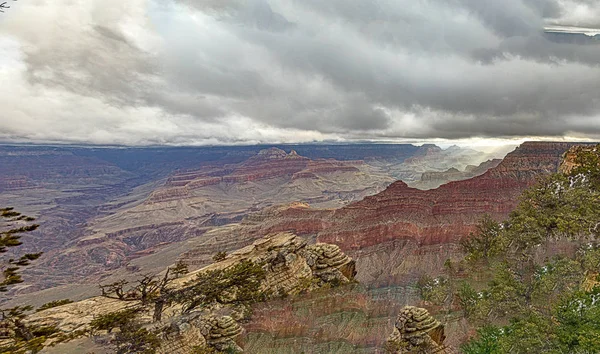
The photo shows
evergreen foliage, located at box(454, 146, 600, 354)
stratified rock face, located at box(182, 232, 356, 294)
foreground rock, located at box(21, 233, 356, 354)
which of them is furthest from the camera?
stratified rock face, located at box(182, 232, 356, 294)

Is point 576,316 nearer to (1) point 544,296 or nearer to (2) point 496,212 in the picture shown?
(1) point 544,296

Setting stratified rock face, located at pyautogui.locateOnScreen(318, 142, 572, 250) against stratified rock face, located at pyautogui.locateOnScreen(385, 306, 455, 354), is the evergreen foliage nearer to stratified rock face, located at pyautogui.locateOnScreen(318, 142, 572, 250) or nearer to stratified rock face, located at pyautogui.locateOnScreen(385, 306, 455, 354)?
stratified rock face, located at pyautogui.locateOnScreen(385, 306, 455, 354)

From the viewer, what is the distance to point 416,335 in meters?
46.2

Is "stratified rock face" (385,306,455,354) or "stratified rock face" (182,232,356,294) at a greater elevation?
"stratified rock face" (182,232,356,294)

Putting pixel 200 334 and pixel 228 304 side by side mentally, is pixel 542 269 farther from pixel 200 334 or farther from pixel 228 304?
pixel 200 334

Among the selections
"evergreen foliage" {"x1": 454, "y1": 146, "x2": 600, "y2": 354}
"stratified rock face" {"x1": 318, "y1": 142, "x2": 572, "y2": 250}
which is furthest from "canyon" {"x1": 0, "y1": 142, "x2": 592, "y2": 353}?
"evergreen foliage" {"x1": 454, "y1": 146, "x2": 600, "y2": 354}

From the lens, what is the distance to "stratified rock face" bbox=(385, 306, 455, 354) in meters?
45.9

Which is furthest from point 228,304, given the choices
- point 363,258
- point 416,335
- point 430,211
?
point 430,211

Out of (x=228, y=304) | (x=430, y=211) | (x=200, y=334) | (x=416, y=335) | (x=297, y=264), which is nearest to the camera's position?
(x=228, y=304)

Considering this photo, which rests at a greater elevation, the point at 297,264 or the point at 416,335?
the point at 297,264

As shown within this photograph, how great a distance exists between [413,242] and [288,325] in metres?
87.0

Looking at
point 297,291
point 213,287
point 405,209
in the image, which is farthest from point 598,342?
point 405,209

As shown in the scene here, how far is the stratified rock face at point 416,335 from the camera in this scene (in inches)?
1806

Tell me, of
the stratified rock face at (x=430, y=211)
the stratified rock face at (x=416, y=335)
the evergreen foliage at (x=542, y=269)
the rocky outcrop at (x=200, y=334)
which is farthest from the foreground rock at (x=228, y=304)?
the stratified rock face at (x=430, y=211)
